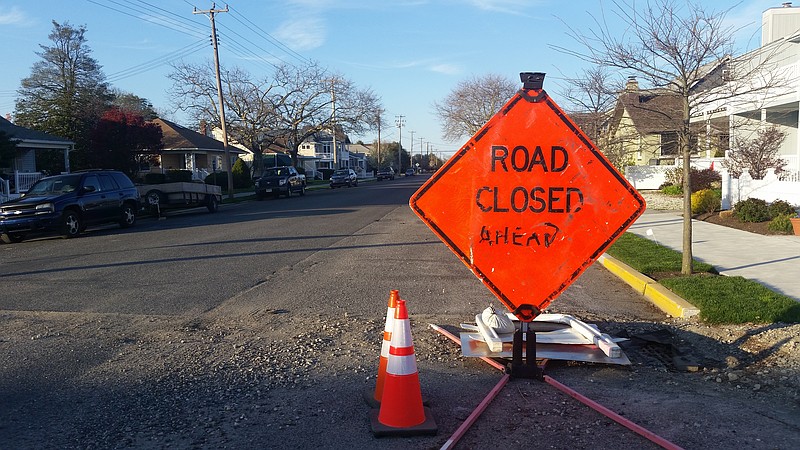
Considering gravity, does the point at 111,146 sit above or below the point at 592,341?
above

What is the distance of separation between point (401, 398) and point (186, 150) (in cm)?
4659

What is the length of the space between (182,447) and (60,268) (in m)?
8.53

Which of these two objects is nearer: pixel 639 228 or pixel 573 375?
pixel 573 375

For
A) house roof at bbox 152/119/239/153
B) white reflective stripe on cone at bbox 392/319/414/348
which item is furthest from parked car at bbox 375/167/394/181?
white reflective stripe on cone at bbox 392/319/414/348

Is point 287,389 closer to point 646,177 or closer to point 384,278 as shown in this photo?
point 384,278

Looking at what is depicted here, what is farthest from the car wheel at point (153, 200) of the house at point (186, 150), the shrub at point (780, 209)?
the house at point (186, 150)

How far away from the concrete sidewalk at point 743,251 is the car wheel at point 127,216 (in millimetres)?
14020

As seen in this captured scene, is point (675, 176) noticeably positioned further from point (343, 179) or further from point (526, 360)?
point (343, 179)

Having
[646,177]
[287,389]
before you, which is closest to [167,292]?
[287,389]

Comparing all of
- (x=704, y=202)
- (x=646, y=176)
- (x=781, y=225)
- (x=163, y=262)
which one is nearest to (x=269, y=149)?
(x=646, y=176)

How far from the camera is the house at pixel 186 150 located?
4797cm

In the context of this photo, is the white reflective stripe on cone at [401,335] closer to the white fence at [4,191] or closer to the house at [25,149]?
the white fence at [4,191]

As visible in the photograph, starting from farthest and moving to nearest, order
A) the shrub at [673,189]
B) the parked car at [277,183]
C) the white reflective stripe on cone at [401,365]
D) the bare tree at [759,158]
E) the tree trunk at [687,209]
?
the parked car at [277,183], the shrub at [673,189], the bare tree at [759,158], the tree trunk at [687,209], the white reflective stripe on cone at [401,365]

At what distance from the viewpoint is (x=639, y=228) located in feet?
55.3
